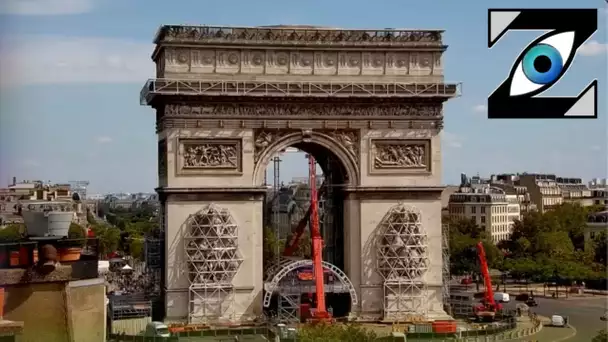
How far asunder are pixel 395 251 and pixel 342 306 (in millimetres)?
4137

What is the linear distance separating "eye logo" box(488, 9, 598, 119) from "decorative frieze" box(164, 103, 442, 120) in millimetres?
27728

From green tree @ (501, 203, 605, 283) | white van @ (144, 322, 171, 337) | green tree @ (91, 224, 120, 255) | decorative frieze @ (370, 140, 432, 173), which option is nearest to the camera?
white van @ (144, 322, 171, 337)

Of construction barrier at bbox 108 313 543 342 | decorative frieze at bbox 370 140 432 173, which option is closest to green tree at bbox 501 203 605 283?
construction barrier at bbox 108 313 543 342

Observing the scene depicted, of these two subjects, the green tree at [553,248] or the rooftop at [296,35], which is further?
the green tree at [553,248]

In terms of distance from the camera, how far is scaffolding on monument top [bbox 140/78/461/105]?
127 feet

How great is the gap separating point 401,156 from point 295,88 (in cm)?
491

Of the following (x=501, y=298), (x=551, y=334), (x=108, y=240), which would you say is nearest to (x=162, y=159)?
(x=551, y=334)

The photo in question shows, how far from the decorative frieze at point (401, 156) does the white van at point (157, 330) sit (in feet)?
32.8

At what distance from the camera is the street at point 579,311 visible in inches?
1683

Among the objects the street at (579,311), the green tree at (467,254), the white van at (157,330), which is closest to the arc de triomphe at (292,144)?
the white van at (157,330)

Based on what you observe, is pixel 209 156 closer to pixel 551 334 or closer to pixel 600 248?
pixel 551 334

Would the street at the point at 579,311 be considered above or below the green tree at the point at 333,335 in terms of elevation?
below

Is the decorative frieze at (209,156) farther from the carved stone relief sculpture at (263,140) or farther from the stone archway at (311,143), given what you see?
the stone archway at (311,143)

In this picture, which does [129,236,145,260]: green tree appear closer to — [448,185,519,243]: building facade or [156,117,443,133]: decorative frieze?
[448,185,519,243]: building facade
